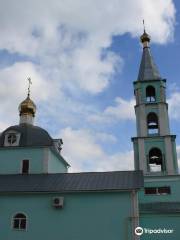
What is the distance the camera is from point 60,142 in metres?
24.2

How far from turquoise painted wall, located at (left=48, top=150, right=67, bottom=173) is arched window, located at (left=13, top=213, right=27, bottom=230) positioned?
4.02m

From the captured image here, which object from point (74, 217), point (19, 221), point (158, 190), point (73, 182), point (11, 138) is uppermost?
point (11, 138)

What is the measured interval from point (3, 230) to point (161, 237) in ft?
26.0

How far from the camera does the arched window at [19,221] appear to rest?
17656 millimetres

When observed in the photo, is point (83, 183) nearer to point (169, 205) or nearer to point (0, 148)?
Result: point (169, 205)

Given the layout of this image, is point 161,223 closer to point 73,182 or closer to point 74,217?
point 74,217

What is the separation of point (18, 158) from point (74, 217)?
599 cm

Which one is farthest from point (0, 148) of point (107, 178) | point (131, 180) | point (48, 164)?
point (131, 180)

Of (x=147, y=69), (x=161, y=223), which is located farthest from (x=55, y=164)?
(x=147, y=69)

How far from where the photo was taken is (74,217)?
17.5 m

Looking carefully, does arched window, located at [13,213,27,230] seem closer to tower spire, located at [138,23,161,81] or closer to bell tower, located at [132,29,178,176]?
bell tower, located at [132,29,178,176]

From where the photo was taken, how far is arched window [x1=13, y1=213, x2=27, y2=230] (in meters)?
17.7

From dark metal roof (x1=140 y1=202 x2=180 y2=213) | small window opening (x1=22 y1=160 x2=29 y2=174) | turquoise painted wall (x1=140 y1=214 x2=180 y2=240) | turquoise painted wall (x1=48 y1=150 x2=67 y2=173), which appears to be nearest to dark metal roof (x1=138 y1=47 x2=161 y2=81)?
turquoise painted wall (x1=48 y1=150 x2=67 y2=173)

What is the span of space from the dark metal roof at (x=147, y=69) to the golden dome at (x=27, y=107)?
7.75 m
